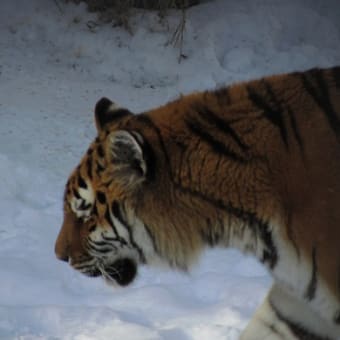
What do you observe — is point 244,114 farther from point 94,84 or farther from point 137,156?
point 94,84

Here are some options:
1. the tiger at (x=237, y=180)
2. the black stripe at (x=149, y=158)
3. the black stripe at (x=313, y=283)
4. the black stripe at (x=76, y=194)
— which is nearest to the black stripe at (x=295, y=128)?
the tiger at (x=237, y=180)

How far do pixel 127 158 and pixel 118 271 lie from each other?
0.49 metres

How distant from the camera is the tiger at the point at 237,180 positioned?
2.49 m

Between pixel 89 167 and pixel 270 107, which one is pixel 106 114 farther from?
pixel 270 107

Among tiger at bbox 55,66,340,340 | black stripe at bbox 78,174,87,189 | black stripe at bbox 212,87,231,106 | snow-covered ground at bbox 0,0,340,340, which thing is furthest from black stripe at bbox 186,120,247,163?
snow-covered ground at bbox 0,0,340,340

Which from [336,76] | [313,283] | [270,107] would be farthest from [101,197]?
[336,76]

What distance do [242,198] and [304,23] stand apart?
417 cm

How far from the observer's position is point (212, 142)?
252 centimetres

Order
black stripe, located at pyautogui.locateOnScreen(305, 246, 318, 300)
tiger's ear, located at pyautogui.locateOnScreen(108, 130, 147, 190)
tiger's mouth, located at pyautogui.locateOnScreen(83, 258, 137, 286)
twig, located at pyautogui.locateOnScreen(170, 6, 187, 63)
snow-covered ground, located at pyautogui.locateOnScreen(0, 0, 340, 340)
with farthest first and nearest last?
twig, located at pyautogui.locateOnScreen(170, 6, 187, 63)
snow-covered ground, located at pyautogui.locateOnScreen(0, 0, 340, 340)
tiger's mouth, located at pyautogui.locateOnScreen(83, 258, 137, 286)
black stripe, located at pyautogui.locateOnScreen(305, 246, 318, 300)
tiger's ear, located at pyautogui.locateOnScreen(108, 130, 147, 190)

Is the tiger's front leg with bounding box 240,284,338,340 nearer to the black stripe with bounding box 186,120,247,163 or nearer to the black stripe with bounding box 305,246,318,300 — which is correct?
the black stripe with bounding box 305,246,318,300

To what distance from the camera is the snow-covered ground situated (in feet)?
11.8

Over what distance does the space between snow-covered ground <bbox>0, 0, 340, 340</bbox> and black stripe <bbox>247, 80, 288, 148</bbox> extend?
1125 millimetres

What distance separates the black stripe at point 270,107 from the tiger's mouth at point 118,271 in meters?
0.62

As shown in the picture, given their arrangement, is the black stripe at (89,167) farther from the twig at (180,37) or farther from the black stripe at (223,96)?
the twig at (180,37)
